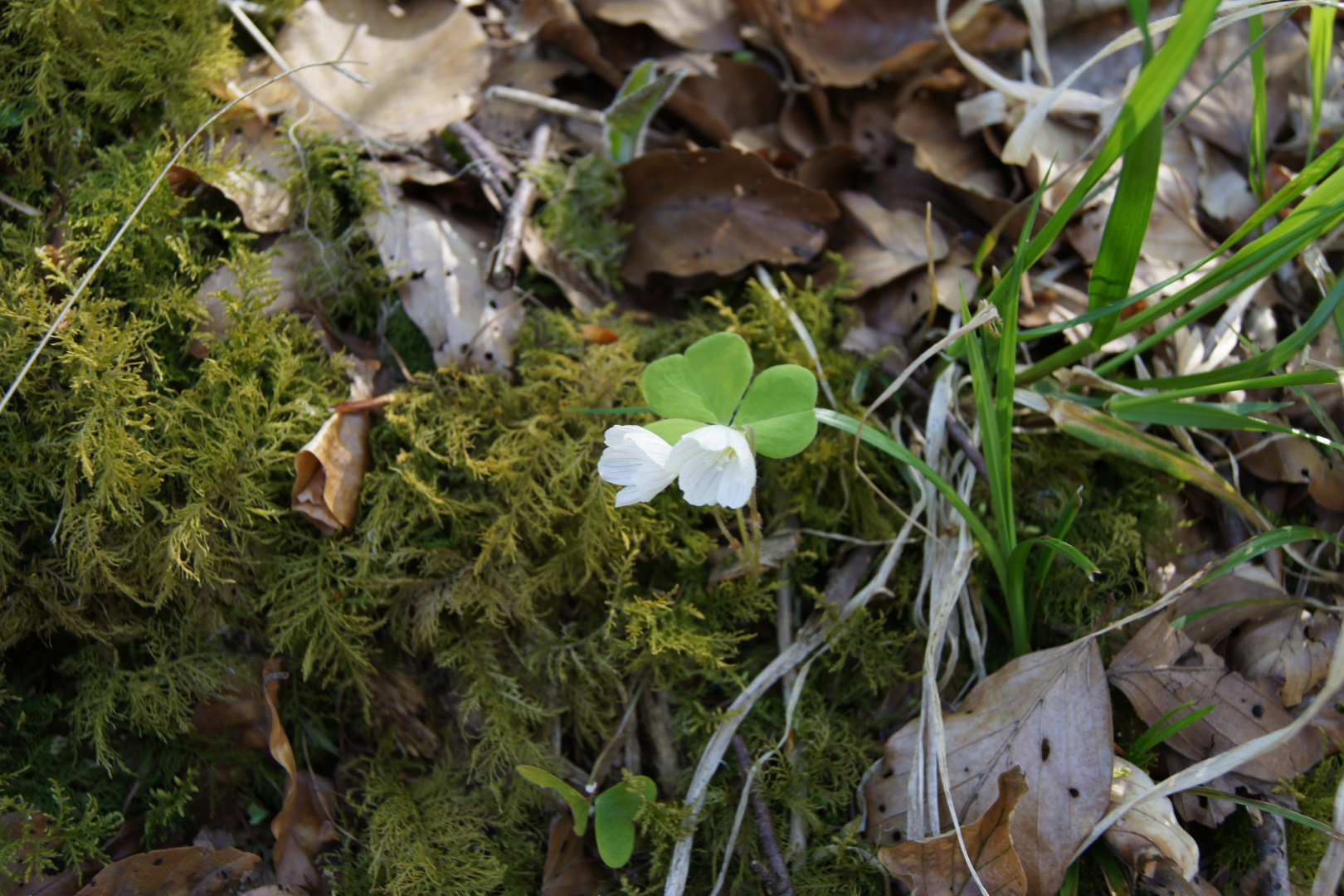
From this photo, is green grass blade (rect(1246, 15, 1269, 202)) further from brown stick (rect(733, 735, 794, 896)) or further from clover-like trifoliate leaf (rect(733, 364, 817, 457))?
brown stick (rect(733, 735, 794, 896))

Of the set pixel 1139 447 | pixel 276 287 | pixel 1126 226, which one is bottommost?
pixel 1139 447

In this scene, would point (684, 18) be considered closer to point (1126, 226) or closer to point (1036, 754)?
point (1126, 226)

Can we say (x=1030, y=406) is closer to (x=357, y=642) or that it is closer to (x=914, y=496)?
(x=914, y=496)

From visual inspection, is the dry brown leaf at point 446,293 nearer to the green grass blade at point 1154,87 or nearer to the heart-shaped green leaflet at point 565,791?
the heart-shaped green leaflet at point 565,791

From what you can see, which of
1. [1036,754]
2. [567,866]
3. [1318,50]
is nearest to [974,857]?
[1036,754]

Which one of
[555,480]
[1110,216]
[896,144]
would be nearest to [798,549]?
[555,480]

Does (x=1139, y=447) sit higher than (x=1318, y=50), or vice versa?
(x=1318, y=50)

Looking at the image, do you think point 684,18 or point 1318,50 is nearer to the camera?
point 1318,50
